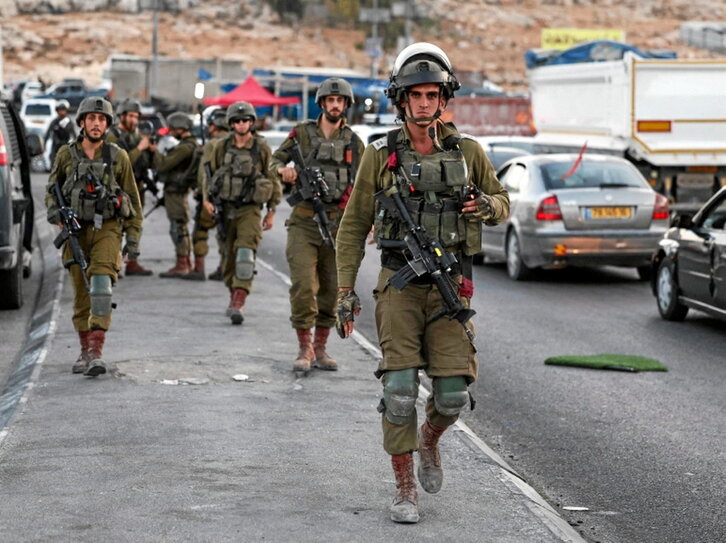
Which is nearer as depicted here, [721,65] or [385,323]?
[385,323]

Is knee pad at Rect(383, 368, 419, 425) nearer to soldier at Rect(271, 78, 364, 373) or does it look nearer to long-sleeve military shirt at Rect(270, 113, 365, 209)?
soldier at Rect(271, 78, 364, 373)

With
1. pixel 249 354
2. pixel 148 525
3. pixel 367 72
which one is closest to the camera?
pixel 148 525

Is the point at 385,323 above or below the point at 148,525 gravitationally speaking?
above

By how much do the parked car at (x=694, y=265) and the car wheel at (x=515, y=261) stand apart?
3.11m

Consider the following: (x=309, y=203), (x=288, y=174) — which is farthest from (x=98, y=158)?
(x=309, y=203)

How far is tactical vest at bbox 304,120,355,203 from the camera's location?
32.8 ft

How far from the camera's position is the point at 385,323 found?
246 inches

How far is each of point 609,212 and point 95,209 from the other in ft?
27.2

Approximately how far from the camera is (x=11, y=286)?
1377 centimetres

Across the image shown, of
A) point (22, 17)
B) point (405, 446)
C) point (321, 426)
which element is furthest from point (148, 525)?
point (22, 17)

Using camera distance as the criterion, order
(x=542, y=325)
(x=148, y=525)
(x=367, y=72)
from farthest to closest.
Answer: (x=367, y=72) < (x=542, y=325) < (x=148, y=525)

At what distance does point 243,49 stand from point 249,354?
92.6m

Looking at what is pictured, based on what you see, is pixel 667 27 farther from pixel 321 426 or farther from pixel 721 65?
pixel 321 426

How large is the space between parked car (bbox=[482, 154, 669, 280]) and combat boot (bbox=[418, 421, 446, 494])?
34.4ft
